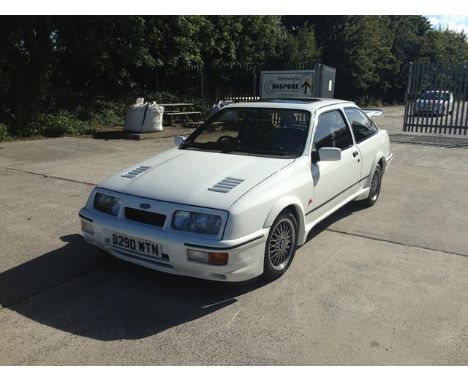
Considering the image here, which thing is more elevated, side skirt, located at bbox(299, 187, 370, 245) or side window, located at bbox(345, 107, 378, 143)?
side window, located at bbox(345, 107, 378, 143)

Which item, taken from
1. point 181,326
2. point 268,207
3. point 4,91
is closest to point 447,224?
point 268,207

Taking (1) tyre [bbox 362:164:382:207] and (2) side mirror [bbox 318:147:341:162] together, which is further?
(1) tyre [bbox 362:164:382:207]

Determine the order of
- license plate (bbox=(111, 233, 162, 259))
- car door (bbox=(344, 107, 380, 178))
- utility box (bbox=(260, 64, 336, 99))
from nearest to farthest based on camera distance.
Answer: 1. license plate (bbox=(111, 233, 162, 259))
2. car door (bbox=(344, 107, 380, 178))
3. utility box (bbox=(260, 64, 336, 99))

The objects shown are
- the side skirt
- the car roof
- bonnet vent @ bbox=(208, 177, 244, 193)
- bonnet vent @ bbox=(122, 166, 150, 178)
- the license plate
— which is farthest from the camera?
the car roof

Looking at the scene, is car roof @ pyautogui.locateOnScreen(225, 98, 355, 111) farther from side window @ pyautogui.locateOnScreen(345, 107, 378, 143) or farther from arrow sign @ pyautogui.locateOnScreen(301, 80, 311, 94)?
arrow sign @ pyautogui.locateOnScreen(301, 80, 311, 94)

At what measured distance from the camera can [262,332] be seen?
3.09 metres

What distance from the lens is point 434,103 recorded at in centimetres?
1530

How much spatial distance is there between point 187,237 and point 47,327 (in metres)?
1.16

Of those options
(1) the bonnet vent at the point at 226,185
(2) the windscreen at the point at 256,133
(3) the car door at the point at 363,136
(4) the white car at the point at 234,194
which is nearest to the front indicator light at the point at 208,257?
(4) the white car at the point at 234,194

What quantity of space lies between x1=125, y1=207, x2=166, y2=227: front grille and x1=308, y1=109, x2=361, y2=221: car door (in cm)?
151

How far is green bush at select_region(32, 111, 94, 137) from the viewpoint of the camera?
42.1ft

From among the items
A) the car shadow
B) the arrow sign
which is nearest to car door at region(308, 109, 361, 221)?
the car shadow

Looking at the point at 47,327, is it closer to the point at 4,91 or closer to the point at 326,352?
the point at 326,352

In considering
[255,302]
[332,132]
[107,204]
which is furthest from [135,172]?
[332,132]
